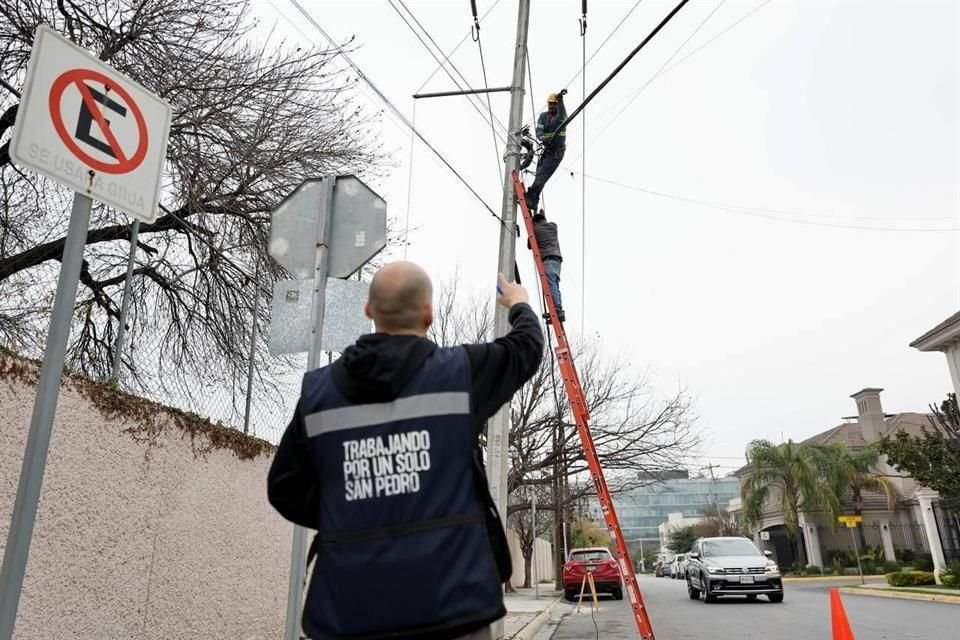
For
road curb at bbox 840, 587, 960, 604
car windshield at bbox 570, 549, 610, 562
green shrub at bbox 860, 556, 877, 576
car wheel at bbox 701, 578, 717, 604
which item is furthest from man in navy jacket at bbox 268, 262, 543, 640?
green shrub at bbox 860, 556, 877, 576

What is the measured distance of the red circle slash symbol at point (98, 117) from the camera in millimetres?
2471

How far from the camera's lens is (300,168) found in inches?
388

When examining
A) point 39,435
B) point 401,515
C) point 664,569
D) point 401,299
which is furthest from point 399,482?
point 664,569

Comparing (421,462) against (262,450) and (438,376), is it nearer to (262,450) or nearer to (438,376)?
(438,376)

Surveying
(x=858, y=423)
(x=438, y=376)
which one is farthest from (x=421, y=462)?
(x=858, y=423)

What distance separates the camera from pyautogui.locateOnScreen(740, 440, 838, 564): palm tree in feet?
117

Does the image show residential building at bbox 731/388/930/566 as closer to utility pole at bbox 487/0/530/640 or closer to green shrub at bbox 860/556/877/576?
green shrub at bbox 860/556/877/576

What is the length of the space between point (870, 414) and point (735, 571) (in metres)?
35.6

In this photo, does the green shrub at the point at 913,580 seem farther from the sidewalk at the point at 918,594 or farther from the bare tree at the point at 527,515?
the bare tree at the point at 527,515

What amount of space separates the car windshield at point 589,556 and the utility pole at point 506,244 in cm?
1306

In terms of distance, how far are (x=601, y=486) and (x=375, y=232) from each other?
3.86 metres

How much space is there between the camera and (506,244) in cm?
823

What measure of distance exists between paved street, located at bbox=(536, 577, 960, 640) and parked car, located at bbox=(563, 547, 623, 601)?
3052 millimetres

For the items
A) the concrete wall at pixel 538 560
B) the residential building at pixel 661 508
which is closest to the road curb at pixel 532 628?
the concrete wall at pixel 538 560
